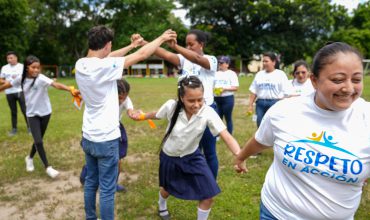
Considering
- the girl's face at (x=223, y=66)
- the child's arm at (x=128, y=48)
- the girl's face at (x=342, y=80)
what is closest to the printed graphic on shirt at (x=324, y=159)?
the girl's face at (x=342, y=80)

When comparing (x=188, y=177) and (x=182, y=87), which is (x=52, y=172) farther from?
(x=182, y=87)

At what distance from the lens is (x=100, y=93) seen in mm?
3021

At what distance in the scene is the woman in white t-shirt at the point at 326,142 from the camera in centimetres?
170

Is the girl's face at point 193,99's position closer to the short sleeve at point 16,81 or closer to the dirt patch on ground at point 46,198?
the dirt patch on ground at point 46,198

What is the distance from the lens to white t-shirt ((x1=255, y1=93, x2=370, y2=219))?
5.73 feet

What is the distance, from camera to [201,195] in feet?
11.0

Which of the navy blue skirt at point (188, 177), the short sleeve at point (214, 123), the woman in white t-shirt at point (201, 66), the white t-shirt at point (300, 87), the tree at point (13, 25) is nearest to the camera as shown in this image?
the short sleeve at point (214, 123)

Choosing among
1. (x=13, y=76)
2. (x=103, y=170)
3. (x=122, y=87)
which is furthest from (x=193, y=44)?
(x=13, y=76)

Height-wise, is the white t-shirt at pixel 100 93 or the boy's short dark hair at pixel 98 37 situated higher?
the boy's short dark hair at pixel 98 37

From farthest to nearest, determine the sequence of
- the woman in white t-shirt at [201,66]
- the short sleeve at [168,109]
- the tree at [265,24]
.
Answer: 1. the tree at [265,24]
2. the woman in white t-shirt at [201,66]
3. the short sleeve at [168,109]

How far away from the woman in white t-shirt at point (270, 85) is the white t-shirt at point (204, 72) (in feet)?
7.46

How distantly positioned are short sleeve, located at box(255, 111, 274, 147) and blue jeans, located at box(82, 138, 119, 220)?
1532 mm

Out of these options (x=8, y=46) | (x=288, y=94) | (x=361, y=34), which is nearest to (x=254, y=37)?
(x=361, y=34)

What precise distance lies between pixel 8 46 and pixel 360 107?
1502 inches
